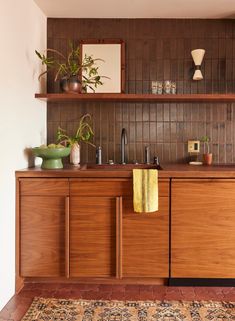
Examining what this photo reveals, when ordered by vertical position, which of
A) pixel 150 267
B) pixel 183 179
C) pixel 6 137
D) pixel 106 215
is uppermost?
pixel 6 137

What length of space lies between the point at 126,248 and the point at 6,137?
1100mm

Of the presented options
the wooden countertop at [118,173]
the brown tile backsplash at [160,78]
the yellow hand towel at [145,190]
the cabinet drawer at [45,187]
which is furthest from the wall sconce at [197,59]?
the cabinet drawer at [45,187]

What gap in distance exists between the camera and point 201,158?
330cm

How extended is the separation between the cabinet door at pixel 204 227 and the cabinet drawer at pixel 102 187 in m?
0.16

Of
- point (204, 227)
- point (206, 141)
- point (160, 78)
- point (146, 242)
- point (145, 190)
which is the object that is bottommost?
point (146, 242)

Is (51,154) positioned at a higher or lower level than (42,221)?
higher

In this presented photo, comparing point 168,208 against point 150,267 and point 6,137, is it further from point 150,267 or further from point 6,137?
point 6,137

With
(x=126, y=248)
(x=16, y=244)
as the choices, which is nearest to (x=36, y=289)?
(x=16, y=244)

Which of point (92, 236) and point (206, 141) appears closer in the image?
point (92, 236)

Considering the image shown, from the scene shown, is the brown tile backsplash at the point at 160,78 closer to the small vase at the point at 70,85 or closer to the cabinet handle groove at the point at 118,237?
the small vase at the point at 70,85

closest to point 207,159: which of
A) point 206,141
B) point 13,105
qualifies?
point 206,141

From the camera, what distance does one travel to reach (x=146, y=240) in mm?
2592

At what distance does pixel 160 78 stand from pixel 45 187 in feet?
4.72

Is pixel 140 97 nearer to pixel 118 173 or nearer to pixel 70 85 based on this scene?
pixel 70 85
